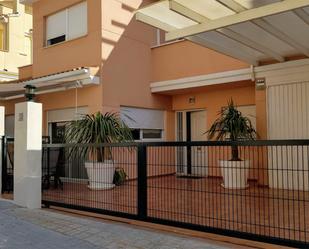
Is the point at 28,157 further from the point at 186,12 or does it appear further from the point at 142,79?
the point at 142,79

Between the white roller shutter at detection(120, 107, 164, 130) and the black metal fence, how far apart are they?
14.2 ft

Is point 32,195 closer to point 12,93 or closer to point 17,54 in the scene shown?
point 12,93

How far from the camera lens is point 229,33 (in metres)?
8.62

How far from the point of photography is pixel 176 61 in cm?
1384

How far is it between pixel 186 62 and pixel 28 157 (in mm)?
7028

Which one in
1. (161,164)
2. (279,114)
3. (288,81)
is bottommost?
(161,164)

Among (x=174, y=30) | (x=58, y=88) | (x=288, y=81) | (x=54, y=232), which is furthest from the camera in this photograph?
(x=58, y=88)

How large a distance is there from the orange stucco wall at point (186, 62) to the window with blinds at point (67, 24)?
9.47 ft

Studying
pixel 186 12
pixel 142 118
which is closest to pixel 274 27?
pixel 186 12

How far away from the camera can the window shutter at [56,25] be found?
14.4 metres

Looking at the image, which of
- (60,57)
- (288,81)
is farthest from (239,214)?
(60,57)

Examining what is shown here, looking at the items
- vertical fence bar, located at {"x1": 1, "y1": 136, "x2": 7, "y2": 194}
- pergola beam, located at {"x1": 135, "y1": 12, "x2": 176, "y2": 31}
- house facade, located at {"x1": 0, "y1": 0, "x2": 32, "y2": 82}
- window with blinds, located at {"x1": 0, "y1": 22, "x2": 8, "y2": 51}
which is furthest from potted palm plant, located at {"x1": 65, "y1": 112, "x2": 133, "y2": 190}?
window with blinds, located at {"x1": 0, "y1": 22, "x2": 8, "y2": 51}

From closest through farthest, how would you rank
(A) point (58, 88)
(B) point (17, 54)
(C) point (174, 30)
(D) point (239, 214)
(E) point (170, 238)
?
(E) point (170, 238), (D) point (239, 214), (C) point (174, 30), (A) point (58, 88), (B) point (17, 54)

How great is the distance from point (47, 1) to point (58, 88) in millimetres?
4115
